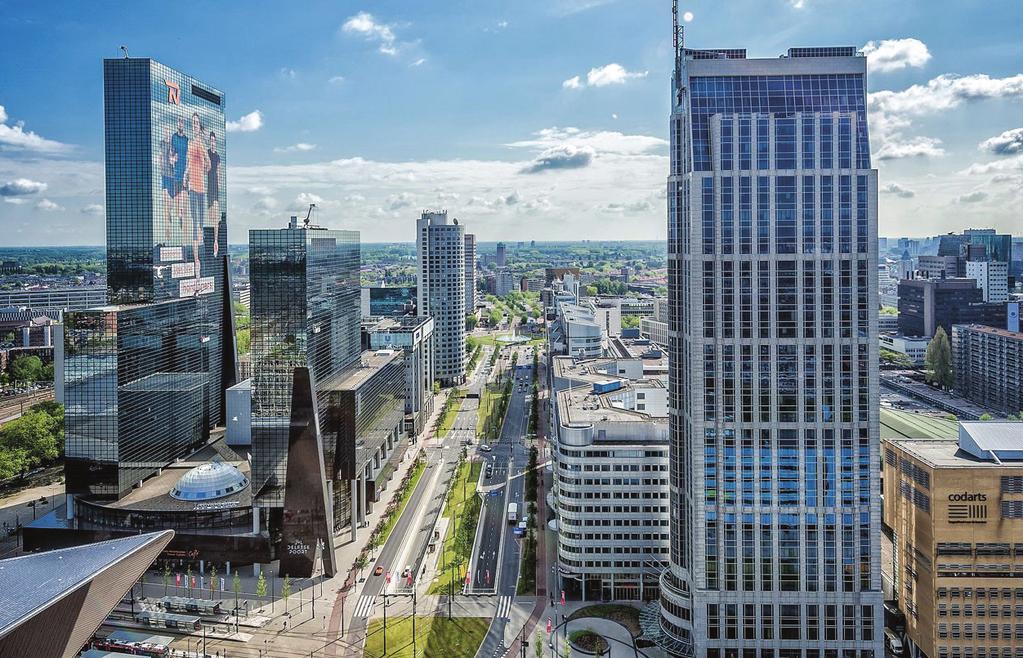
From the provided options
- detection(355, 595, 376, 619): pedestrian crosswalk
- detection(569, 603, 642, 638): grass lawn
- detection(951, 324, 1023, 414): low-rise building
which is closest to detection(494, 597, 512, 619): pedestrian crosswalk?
detection(569, 603, 642, 638): grass lawn

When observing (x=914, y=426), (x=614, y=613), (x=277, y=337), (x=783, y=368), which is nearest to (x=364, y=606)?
(x=614, y=613)

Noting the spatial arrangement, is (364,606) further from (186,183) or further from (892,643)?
(186,183)

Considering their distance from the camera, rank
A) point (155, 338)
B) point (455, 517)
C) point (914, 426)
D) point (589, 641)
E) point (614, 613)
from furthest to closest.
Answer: point (914, 426) → point (155, 338) → point (455, 517) → point (614, 613) → point (589, 641)

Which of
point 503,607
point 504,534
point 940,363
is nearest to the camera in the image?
point 503,607

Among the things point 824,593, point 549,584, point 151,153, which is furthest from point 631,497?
point 151,153

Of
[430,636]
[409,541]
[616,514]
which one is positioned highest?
[616,514]

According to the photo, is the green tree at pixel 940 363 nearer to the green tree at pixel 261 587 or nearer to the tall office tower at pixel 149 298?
the tall office tower at pixel 149 298

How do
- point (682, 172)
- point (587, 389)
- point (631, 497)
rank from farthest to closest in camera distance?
point (587, 389)
point (631, 497)
point (682, 172)

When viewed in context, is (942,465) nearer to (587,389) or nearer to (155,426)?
(587,389)
